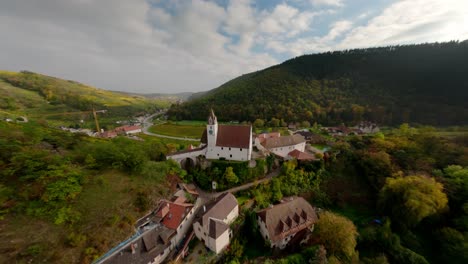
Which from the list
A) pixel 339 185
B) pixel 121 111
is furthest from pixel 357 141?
pixel 121 111

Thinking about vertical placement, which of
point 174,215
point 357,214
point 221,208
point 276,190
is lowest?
point 357,214

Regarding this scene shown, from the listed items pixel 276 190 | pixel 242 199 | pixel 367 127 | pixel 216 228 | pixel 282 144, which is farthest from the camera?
→ pixel 367 127

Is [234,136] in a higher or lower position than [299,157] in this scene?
higher

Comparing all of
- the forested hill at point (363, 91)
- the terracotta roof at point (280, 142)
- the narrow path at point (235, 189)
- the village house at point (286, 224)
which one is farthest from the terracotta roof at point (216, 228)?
the forested hill at point (363, 91)

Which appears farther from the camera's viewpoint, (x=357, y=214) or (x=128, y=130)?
(x=128, y=130)

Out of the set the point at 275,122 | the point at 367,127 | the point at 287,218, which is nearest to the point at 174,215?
the point at 287,218

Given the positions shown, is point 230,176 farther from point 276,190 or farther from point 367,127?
point 367,127

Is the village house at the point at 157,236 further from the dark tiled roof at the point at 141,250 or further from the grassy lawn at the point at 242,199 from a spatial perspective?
the grassy lawn at the point at 242,199

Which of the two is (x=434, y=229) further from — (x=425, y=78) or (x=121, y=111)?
(x=121, y=111)
